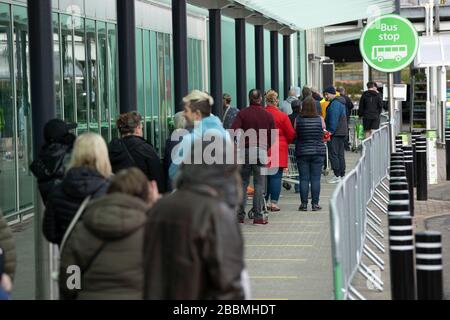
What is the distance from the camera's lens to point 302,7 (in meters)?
24.3

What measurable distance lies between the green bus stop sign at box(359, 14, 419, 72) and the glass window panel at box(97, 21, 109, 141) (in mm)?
5955

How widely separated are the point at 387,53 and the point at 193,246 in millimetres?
11715

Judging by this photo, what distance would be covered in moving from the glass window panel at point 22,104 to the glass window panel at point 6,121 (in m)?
0.30

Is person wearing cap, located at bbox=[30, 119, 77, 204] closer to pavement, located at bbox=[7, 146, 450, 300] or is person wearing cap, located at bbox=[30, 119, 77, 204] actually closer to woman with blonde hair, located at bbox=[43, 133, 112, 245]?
woman with blonde hair, located at bbox=[43, 133, 112, 245]

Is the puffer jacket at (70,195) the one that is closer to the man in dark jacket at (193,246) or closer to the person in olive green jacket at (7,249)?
the person in olive green jacket at (7,249)

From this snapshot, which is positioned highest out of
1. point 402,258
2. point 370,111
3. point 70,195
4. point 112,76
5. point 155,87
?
point 112,76

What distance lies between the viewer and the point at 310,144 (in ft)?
54.7

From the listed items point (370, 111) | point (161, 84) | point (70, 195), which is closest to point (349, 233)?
point (70, 195)

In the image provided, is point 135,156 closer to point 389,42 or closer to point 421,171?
point 389,42

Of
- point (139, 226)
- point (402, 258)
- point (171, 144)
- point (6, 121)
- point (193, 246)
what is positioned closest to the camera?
point (193, 246)

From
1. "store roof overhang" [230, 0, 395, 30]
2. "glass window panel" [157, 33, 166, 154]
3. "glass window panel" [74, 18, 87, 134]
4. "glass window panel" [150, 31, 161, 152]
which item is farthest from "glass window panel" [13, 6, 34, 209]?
"glass window panel" [157, 33, 166, 154]
